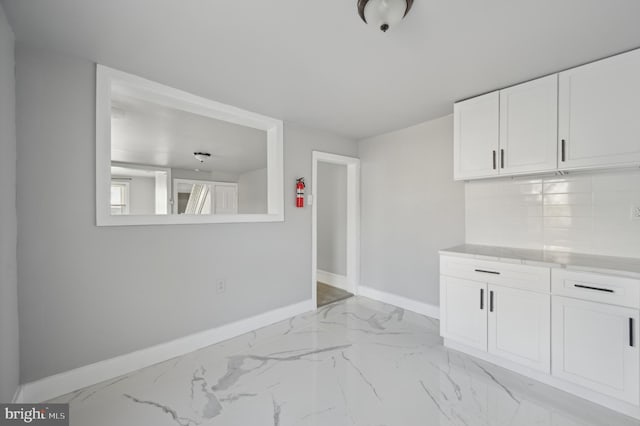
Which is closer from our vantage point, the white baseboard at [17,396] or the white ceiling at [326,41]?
the white ceiling at [326,41]

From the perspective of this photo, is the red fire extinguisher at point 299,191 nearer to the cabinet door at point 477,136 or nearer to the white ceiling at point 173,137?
the white ceiling at point 173,137

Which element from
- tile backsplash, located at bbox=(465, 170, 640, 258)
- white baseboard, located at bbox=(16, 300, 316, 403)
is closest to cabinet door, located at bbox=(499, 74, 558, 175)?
tile backsplash, located at bbox=(465, 170, 640, 258)

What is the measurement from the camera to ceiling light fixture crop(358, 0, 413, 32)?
1.30m

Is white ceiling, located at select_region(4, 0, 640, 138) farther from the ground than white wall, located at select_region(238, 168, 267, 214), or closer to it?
farther from the ground

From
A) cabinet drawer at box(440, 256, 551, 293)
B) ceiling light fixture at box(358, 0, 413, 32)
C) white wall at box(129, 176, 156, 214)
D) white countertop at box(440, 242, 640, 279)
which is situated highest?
ceiling light fixture at box(358, 0, 413, 32)

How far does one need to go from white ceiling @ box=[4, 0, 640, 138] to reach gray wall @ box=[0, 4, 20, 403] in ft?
0.81

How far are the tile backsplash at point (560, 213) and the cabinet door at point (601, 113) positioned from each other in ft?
1.07

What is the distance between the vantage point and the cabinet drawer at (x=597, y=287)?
1.60 m

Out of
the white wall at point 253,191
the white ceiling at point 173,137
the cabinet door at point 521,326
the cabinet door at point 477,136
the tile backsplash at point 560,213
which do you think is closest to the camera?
the cabinet door at point 521,326

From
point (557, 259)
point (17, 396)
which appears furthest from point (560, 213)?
point (17, 396)

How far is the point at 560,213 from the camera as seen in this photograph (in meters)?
2.29

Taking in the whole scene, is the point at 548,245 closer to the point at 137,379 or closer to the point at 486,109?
the point at 486,109

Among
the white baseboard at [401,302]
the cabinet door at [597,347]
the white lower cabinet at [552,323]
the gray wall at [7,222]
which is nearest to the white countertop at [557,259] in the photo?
the white lower cabinet at [552,323]

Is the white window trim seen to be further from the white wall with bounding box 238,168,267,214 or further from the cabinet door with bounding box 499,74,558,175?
the white wall with bounding box 238,168,267,214
